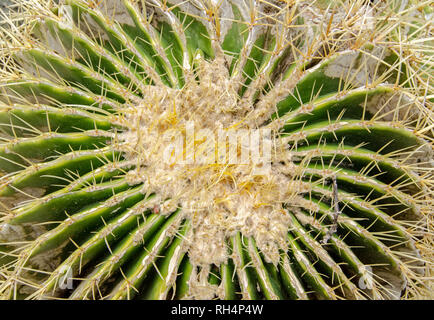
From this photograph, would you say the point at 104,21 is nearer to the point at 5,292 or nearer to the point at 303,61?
the point at 303,61

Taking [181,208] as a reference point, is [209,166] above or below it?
above
